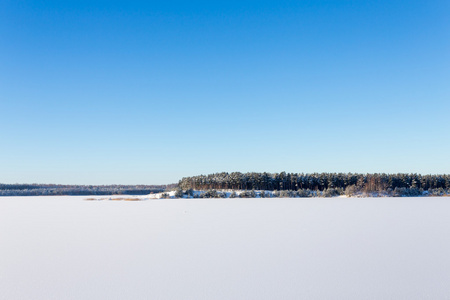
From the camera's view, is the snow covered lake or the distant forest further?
the distant forest

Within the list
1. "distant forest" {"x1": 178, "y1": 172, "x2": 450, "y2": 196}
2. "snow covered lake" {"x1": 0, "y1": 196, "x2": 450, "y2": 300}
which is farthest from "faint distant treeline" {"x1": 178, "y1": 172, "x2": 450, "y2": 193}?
"snow covered lake" {"x1": 0, "y1": 196, "x2": 450, "y2": 300}

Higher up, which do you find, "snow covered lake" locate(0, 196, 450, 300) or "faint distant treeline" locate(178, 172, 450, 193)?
"faint distant treeline" locate(178, 172, 450, 193)

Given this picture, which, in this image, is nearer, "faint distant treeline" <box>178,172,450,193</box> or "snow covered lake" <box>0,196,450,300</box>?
"snow covered lake" <box>0,196,450,300</box>

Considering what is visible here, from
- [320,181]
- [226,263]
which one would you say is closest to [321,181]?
[320,181]

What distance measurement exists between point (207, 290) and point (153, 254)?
2167mm

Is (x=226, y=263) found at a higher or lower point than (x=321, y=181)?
lower

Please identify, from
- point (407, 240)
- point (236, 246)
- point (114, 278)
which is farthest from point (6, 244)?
point (407, 240)

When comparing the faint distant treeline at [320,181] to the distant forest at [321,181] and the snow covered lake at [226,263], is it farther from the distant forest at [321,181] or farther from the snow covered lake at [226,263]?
the snow covered lake at [226,263]

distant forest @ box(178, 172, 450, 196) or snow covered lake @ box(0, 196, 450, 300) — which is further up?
distant forest @ box(178, 172, 450, 196)

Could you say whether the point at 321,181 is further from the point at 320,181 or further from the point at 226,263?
the point at 226,263

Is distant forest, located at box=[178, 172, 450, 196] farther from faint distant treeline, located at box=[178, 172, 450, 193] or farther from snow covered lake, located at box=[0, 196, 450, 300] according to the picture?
snow covered lake, located at box=[0, 196, 450, 300]

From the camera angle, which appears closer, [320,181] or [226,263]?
[226,263]

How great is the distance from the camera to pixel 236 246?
6.81 meters

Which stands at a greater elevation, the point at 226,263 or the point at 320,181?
the point at 320,181
